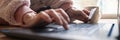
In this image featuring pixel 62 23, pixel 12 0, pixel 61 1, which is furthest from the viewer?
pixel 61 1

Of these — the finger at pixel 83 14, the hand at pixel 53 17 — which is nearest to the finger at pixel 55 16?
the hand at pixel 53 17

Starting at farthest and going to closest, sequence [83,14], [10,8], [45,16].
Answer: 1. [83,14]
2. [10,8]
3. [45,16]

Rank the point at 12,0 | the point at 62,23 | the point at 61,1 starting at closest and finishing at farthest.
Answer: the point at 62,23 < the point at 12,0 < the point at 61,1

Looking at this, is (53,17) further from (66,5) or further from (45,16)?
(66,5)

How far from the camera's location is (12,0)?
646 millimetres

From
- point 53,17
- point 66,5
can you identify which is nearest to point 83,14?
point 66,5

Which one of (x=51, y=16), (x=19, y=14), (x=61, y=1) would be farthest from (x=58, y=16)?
(x=61, y=1)

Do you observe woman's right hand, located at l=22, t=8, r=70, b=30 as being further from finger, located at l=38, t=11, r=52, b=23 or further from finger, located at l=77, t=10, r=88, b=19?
finger, located at l=77, t=10, r=88, b=19

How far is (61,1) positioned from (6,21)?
0.82 feet

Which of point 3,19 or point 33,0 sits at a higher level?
point 33,0

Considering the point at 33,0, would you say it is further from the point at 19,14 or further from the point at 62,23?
the point at 62,23

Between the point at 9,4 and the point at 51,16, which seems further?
the point at 9,4

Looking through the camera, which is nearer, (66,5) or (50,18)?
(50,18)

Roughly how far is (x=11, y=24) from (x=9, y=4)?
6cm
